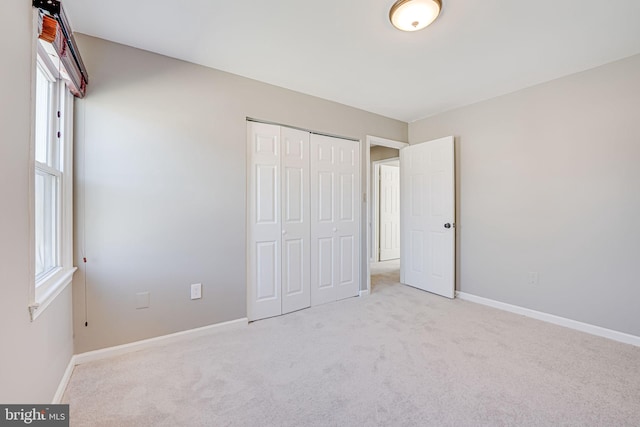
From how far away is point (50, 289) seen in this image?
58.5 inches

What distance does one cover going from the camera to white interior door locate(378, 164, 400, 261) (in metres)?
5.77

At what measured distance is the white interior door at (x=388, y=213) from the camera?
18.9ft

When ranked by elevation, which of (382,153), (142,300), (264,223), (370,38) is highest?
(370,38)

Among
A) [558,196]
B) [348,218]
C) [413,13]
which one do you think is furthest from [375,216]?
[413,13]

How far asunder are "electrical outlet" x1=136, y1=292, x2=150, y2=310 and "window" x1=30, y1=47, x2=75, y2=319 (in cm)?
45

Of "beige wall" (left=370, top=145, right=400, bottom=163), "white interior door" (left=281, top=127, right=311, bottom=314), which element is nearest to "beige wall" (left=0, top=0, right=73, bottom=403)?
"white interior door" (left=281, top=127, right=311, bottom=314)

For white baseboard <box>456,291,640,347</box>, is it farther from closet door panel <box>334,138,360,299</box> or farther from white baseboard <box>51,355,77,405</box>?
white baseboard <box>51,355,77,405</box>

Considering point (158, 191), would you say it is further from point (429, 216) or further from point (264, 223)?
point (429, 216)

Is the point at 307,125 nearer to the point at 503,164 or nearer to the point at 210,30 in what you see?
the point at 210,30

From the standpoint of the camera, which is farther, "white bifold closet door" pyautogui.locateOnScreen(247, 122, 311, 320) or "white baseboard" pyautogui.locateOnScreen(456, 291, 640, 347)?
"white bifold closet door" pyautogui.locateOnScreen(247, 122, 311, 320)

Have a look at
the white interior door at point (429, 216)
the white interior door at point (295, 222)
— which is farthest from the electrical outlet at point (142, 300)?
the white interior door at point (429, 216)

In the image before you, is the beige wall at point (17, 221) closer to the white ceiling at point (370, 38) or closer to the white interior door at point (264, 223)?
the white ceiling at point (370, 38)

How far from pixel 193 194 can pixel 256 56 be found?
1281 millimetres

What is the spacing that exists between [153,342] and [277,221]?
4.79ft
